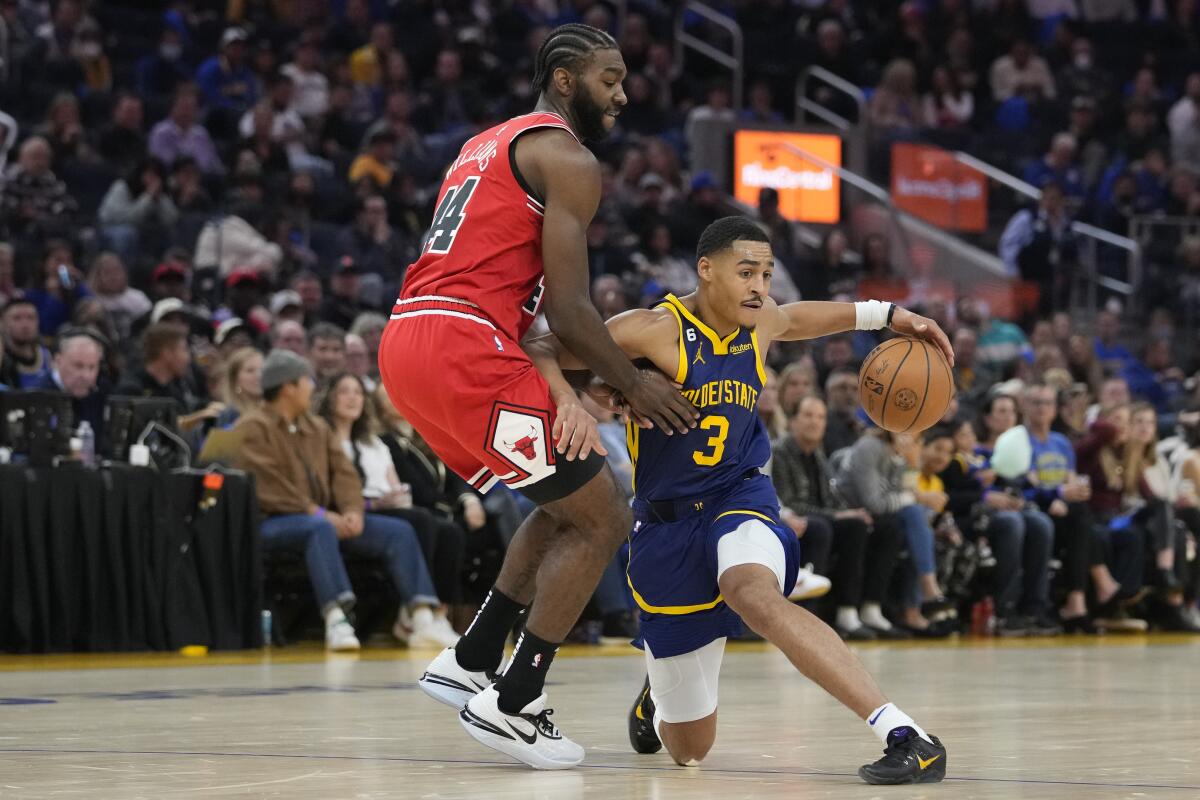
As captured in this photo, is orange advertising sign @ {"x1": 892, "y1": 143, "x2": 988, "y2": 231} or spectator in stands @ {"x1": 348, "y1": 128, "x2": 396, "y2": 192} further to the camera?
orange advertising sign @ {"x1": 892, "y1": 143, "x2": 988, "y2": 231}

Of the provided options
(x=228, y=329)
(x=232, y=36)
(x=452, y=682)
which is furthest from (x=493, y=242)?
(x=232, y=36)

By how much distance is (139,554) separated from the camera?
366 inches

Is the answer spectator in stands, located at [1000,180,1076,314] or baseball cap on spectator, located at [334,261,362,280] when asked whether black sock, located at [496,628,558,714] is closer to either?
baseball cap on spectator, located at [334,261,362,280]

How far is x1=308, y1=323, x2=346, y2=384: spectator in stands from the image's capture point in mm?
10898

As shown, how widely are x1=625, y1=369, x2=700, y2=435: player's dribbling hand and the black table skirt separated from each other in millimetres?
4861

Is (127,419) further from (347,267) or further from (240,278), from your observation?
(347,267)

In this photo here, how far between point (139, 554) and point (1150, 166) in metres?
13.3

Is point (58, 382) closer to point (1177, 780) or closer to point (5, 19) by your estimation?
point (5, 19)

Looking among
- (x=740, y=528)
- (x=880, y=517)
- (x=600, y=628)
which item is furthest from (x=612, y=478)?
(x=880, y=517)

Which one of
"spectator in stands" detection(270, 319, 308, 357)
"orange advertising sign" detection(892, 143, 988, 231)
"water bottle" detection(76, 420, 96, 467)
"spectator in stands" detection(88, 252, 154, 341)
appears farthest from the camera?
"orange advertising sign" detection(892, 143, 988, 231)

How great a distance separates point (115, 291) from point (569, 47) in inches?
309

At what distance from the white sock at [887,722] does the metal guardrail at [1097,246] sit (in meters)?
13.9

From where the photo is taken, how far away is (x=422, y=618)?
1012cm

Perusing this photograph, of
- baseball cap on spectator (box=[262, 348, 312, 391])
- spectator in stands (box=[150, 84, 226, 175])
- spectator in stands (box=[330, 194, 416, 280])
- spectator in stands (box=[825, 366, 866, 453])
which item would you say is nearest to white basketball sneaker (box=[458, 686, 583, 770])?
baseball cap on spectator (box=[262, 348, 312, 391])
